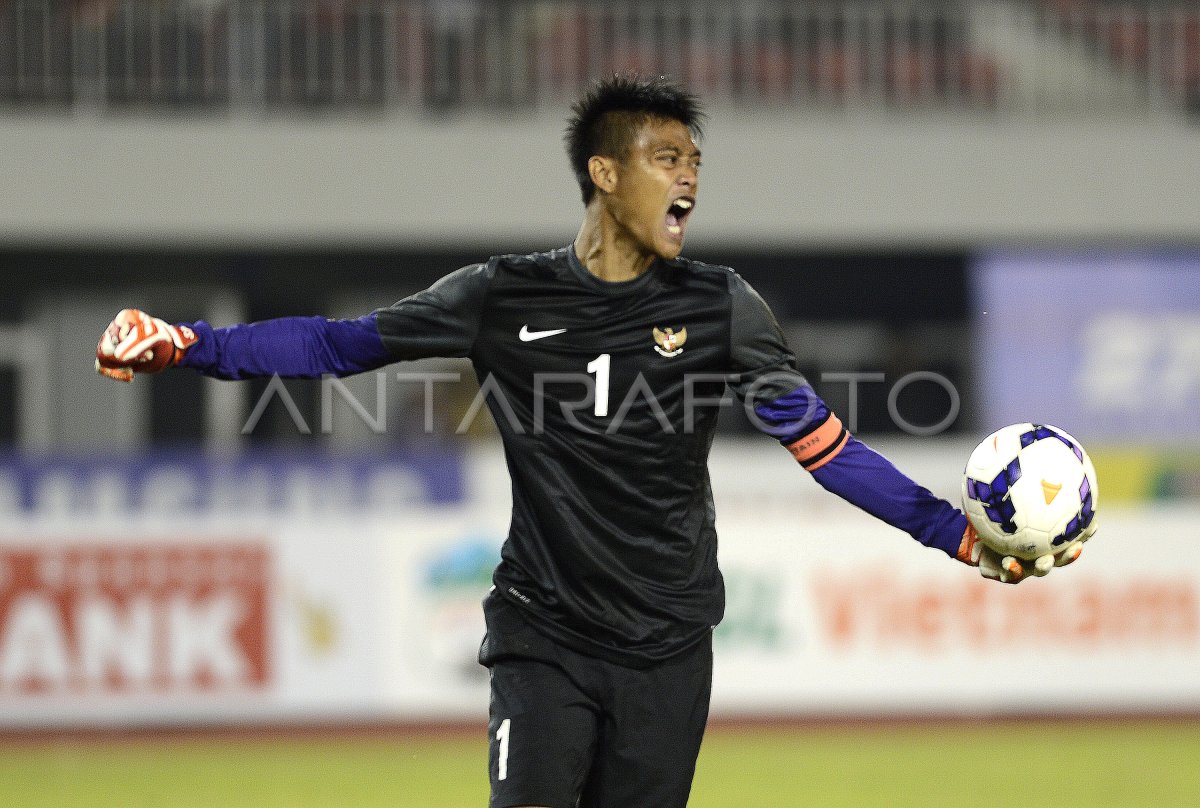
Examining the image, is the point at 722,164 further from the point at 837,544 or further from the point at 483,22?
the point at 837,544

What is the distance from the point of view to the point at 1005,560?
4.28m

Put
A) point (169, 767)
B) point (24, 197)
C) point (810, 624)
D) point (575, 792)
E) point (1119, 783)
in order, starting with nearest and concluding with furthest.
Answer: point (575, 792)
point (1119, 783)
point (169, 767)
point (810, 624)
point (24, 197)

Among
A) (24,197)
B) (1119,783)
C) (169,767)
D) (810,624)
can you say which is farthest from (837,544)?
(24,197)

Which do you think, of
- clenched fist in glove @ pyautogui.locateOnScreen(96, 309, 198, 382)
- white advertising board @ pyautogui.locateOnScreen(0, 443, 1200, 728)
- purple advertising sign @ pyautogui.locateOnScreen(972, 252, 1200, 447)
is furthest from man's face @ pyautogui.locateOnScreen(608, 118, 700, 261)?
purple advertising sign @ pyautogui.locateOnScreen(972, 252, 1200, 447)

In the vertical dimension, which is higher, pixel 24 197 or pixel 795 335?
pixel 24 197

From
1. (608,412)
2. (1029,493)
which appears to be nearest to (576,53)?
(608,412)

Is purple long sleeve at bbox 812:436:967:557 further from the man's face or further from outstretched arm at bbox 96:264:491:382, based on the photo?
outstretched arm at bbox 96:264:491:382

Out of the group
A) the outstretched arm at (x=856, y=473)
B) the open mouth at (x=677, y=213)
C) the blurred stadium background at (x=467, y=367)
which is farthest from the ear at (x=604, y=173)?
the blurred stadium background at (x=467, y=367)

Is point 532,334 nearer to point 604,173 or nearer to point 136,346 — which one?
point 604,173

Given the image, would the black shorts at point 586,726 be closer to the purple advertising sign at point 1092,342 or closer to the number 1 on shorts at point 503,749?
the number 1 on shorts at point 503,749

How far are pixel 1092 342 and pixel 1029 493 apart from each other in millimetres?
12517

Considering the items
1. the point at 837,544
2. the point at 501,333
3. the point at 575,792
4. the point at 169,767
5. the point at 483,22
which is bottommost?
the point at 169,767

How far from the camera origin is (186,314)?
1719 cm

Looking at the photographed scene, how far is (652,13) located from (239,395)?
17.5 ft
